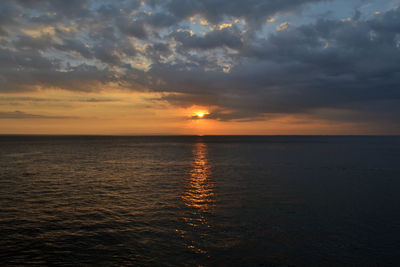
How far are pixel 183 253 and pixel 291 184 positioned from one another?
26825 mm

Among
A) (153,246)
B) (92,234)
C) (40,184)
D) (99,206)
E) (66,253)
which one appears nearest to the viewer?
(66,253)

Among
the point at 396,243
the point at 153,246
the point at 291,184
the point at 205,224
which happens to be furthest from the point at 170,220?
the point at 291,184

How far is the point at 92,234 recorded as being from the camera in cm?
1953

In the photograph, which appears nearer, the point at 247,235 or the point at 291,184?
the point at 247,235

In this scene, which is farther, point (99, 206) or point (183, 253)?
point (99, 206)

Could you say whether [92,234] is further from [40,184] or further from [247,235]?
[40,184]

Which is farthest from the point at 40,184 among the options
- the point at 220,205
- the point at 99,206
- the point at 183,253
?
the point at 183,253

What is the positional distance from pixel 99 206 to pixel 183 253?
13.8m

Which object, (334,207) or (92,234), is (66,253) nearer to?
(92,234)

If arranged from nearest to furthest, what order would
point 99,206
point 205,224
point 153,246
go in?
point 153,246 → point 205,224 → point 99,206

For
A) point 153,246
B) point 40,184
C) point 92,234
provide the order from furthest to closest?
point 40,184 < point 92,234 < point 153,246

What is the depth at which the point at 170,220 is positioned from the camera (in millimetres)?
22875

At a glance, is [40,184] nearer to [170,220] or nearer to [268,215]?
[170,220]

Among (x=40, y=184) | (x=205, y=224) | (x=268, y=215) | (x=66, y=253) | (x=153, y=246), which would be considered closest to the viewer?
(x=66, y=253)
